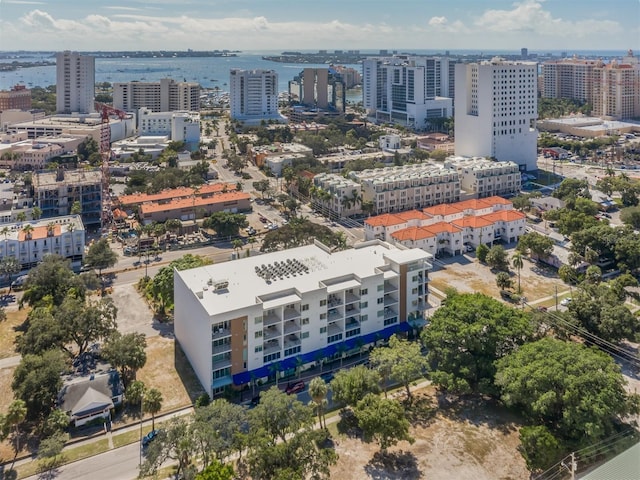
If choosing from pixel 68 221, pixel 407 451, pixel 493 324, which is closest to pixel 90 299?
pixel 68 221

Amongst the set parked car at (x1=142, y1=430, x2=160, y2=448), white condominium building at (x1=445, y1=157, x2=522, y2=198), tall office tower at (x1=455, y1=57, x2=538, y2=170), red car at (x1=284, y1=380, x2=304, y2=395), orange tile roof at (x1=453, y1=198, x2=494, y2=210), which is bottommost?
parked car at (x1=142, y1=430, x2=160, y2=448)

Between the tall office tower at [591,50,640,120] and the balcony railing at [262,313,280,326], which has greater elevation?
the tall office tower at [591,50,640,120]

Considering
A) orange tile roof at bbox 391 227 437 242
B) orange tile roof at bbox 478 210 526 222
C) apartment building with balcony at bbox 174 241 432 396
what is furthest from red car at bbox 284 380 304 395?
orange tile roof at bbox 478 210 526 222

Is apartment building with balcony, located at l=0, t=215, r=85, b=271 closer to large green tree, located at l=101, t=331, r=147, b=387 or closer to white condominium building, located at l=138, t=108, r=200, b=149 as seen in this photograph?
large green tree, located at l=101, t=331, r=147, b=387

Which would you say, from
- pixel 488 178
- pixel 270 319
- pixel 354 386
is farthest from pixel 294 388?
pixel 488 178

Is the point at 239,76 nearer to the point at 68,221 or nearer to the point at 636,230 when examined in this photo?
the point at 68,221

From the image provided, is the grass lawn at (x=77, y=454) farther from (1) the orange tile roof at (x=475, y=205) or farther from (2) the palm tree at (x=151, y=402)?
(1) the orange tile roof at (x=475, y=205)

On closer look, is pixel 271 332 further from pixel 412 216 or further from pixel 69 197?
pixel 69 197

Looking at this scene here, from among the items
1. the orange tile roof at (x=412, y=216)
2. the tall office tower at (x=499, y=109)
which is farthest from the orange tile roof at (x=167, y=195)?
the tall office tower at (x=499, y=109)
